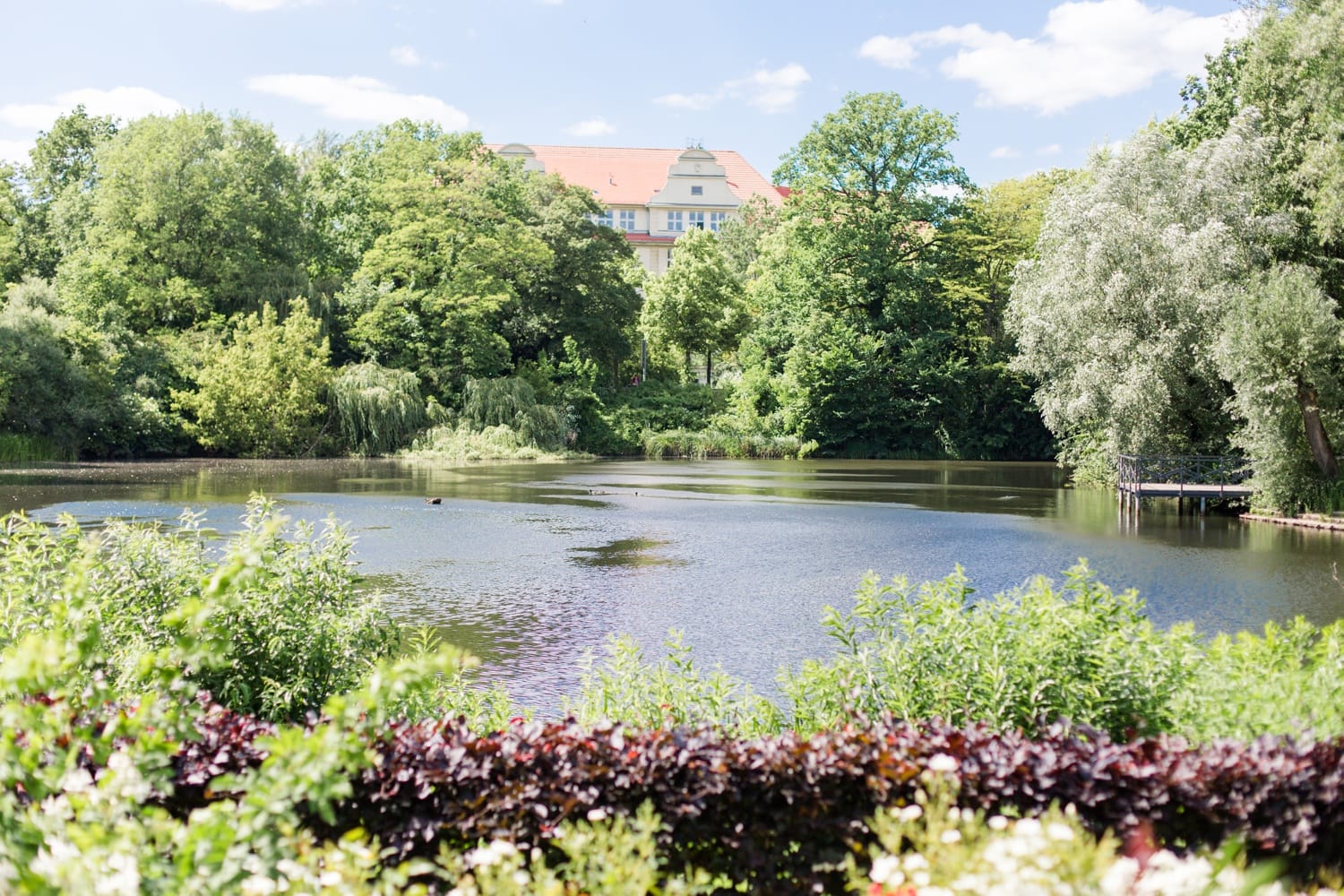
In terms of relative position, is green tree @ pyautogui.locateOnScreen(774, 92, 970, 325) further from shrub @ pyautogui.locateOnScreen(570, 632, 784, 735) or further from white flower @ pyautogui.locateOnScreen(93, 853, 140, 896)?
white flower @ pyautogui.locateOnScreen(93, 853, 140, 896)

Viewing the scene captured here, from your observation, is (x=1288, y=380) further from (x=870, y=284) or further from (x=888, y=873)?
(x=870, y=284)

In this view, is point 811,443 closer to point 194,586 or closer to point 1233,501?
point 1233,501

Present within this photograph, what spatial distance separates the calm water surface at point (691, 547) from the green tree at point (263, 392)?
6.45 meters

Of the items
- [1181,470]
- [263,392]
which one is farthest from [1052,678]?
[263,392]

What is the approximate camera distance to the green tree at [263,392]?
44406 mm

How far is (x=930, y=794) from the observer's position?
454 centimetres

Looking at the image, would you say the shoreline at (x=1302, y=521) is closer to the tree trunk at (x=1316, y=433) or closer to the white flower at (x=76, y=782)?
the tree trunk at (x=1316, y=433)

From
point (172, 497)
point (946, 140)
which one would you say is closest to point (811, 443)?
point (946, 140)

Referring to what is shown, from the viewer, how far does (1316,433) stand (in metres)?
25.3

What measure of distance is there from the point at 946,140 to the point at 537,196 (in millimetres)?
19221

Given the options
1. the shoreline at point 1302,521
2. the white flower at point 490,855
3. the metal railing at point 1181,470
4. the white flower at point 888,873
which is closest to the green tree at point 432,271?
the metal railing at point 1181,470

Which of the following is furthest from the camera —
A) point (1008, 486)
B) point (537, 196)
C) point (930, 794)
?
point (537, 196)

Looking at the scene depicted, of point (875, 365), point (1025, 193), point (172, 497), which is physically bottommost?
point (172, 497)

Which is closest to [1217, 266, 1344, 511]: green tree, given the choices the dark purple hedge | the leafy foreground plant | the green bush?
the leafy foreground plant
